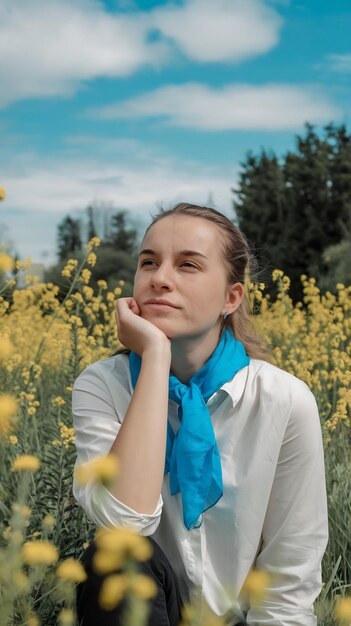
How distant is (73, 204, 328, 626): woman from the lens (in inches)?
78.5

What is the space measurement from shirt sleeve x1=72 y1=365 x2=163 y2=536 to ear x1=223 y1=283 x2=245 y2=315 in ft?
1.32

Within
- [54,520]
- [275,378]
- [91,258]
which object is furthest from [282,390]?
[91,258]

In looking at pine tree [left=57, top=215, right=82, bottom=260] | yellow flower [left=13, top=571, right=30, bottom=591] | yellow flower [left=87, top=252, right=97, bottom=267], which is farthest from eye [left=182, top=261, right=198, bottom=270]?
pine tree [left=57, top=215, right=82, bottom=260]

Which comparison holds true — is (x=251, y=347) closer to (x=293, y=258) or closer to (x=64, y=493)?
(x=64, y=493)

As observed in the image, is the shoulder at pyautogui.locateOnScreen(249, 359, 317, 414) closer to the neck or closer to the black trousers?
the neck

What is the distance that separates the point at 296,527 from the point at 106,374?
0.64 metres

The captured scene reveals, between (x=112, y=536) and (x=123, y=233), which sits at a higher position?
(x=123, y=233)

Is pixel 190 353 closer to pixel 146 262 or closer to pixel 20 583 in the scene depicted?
pixel 146 262

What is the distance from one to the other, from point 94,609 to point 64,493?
1104 millimetres

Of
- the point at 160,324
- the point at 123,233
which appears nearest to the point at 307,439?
the point at 160,324

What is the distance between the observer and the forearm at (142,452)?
173cm

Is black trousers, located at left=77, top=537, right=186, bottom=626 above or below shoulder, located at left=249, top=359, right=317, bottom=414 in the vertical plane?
below

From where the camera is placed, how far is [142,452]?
1.73m

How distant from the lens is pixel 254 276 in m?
2.61
